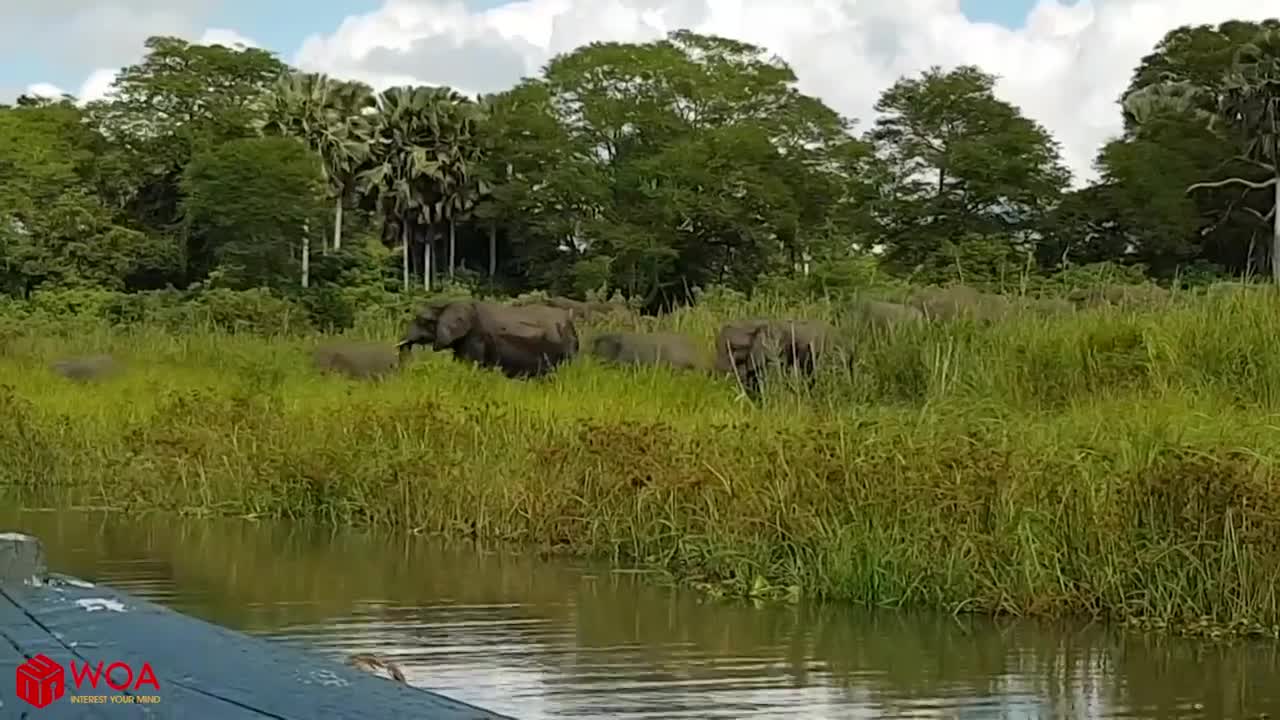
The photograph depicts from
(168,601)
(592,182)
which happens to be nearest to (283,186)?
(592,182)

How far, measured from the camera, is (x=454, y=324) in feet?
54.0

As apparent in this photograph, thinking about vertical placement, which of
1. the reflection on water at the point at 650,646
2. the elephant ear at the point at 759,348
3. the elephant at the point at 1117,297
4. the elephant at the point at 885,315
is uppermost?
the elephant at the point at 1117,297

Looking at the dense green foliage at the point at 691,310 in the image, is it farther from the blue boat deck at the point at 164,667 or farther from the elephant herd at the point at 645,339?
the blue boat deck at the point at 164,667

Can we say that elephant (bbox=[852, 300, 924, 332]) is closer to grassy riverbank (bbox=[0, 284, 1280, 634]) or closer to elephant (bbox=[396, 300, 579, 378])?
grassy riverbank (bbox=[0, 284, 1280, 634])

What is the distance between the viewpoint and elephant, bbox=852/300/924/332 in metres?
13.4

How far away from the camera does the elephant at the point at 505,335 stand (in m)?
16.0

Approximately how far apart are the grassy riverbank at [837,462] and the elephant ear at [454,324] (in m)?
0.93

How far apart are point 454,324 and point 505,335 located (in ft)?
2.21

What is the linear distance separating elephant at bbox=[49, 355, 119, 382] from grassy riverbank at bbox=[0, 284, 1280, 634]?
137cm

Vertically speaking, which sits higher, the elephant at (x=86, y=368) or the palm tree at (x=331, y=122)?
the palm tree at (x=331, y=122)

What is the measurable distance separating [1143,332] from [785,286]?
15437 mm

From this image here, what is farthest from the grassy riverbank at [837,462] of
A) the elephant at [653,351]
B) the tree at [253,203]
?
the tree at [253,203]

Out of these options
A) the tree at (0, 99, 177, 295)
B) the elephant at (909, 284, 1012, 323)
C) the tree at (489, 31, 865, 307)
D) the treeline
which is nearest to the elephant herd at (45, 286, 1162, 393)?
the elephant at (909, 284, 1012, 323)

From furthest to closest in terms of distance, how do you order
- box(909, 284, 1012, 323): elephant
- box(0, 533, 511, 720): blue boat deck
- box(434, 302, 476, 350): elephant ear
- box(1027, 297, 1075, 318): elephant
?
box(434, 302, 476, 350): elephant ear < box(1027, 297, 1075, 318): elephant < box(909, 284, 1012, 323): elephant < box(0, 533, 511, 720): blue boat deck
